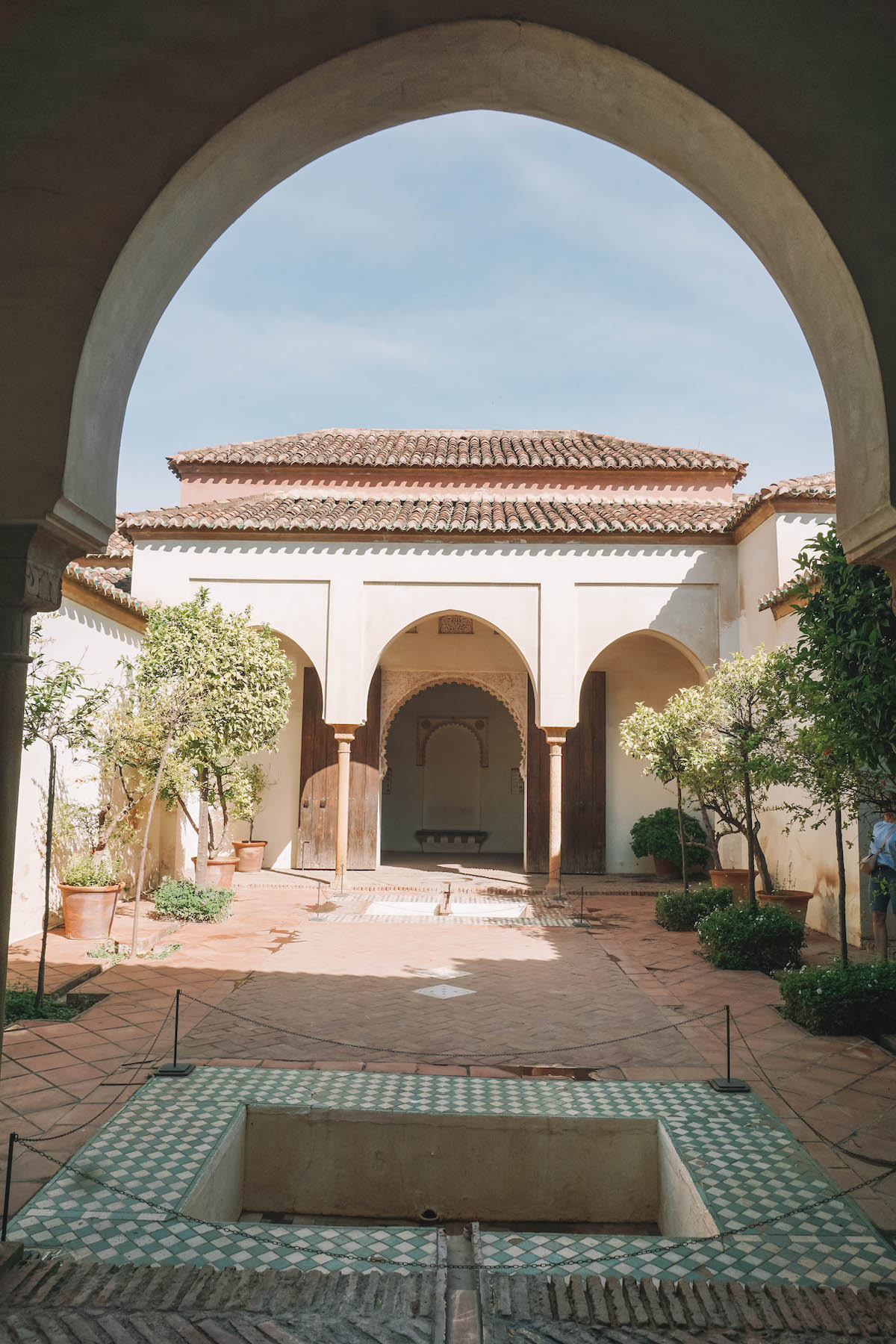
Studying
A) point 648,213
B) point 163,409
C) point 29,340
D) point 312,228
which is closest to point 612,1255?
point 29,340

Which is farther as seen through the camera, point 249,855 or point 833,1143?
point 249,855

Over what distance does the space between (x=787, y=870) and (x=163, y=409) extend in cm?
953

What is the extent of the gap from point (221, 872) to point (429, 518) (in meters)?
6.02

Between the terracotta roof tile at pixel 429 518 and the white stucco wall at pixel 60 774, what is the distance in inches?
89.3

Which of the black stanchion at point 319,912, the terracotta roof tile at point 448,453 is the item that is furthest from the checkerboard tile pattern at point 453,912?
the terracotta roof tile at point 448,453

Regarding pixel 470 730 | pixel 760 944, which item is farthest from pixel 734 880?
pixel 470 730

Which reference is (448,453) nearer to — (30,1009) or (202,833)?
(202,833)

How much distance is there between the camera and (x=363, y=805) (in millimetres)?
15125

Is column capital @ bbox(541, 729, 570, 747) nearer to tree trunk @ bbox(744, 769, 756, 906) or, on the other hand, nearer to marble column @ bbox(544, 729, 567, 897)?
marble column @ bbox(544, 729, 567, 897)

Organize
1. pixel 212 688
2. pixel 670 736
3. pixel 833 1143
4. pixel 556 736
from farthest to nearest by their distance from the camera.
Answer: pixel 556 736 → pixel 212 688 → pixel 670 736 → pixel 833 1143

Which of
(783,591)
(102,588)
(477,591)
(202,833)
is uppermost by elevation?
(477,591)

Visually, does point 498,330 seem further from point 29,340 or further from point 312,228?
A: point 29,340

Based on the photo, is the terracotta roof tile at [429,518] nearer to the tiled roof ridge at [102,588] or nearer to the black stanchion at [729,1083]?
the tiled roof ridge at [102,588]

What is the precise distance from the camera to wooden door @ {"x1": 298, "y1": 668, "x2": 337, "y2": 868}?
1513cm
